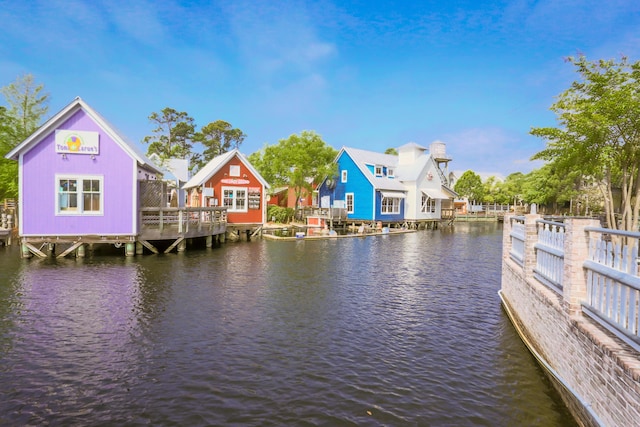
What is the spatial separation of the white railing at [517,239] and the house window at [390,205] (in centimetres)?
3451

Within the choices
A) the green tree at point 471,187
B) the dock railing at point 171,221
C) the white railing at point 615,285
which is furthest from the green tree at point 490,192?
the white railing at point 615,285

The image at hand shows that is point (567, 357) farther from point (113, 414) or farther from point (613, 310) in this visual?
point (113, 414)

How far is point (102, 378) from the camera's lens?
7766 millimetres

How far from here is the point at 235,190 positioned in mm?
34594

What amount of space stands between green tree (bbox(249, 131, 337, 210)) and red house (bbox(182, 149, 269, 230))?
13232mm

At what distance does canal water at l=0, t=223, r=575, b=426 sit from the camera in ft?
22.2

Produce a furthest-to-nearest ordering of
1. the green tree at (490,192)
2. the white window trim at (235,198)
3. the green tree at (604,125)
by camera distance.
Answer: the green tree at (490,192), the white window trim at (235,198), the green tree at (604,125)

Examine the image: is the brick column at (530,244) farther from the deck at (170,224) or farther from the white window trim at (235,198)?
the white window trim at (235,198)

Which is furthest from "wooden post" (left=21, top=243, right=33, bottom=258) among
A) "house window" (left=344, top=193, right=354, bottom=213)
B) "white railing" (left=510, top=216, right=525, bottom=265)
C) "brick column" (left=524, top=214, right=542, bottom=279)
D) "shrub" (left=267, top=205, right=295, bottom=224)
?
"house window" (left=344, top=193, right=354, bottom=213)

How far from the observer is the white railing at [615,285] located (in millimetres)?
5098

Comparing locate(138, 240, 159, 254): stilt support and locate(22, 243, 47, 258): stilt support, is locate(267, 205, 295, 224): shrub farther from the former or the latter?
locate(22, 243, 47, 258): stilt support

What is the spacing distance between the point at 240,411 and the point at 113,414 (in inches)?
79.4

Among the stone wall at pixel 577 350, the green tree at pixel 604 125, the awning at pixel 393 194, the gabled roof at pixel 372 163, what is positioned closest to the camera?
the stone wall at pixel 577 350

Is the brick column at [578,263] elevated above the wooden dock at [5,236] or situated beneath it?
elevated above
